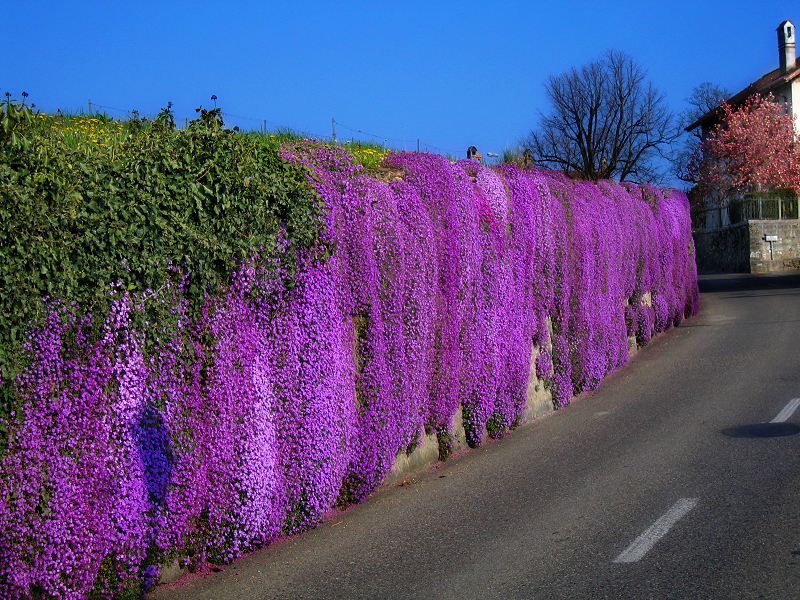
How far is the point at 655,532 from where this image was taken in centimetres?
591

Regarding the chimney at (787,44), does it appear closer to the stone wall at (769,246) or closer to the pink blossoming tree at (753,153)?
the pink blossoming tree at (753,153)

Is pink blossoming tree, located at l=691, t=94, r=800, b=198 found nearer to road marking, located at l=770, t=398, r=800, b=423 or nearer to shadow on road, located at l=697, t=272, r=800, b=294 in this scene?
shadow on road, located at l=697, t=272, r=800, b=294

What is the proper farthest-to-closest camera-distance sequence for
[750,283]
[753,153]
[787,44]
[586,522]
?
1. [787,44]
2. [753,153]
3. [750,283]
4. [586,522]

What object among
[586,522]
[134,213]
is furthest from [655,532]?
[134,213]

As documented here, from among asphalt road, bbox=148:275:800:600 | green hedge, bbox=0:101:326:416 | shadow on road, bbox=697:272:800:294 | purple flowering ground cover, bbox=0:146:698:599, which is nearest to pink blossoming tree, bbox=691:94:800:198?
shadow on road, bbox=697:272:800:294

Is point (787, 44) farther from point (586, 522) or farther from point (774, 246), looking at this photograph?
point (586, 522)

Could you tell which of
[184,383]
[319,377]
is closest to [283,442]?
[319,377]

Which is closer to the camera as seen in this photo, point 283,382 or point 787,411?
point 283,382

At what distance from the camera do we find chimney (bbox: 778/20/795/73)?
168ft

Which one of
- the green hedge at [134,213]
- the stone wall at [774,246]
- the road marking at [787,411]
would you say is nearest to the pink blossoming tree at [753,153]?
the stone wall at [774,246]

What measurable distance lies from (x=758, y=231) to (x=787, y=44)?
20294 millimetres

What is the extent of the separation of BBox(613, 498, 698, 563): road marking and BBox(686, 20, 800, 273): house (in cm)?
3610

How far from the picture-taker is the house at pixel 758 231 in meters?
38.8

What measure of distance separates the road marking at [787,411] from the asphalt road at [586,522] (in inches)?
2.2
